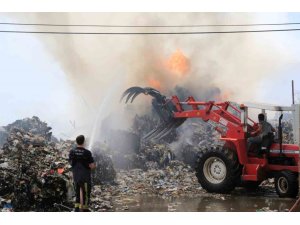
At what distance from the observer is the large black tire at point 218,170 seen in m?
9.62

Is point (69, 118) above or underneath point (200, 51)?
underneath

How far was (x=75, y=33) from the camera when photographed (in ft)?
33.1

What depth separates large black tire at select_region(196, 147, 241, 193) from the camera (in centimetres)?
962

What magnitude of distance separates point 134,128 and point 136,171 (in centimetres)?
114

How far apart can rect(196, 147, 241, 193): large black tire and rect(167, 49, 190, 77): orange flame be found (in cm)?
221

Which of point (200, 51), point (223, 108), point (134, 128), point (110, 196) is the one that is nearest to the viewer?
point (110, 196)

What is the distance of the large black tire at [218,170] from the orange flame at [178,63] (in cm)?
221

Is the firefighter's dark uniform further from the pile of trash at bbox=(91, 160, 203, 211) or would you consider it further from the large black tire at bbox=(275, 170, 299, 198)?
the large black tire at bbox=(275, 170, 299, 198)

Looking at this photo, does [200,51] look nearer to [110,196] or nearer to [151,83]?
[151,83]

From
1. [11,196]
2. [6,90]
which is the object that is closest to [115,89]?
[6,90]

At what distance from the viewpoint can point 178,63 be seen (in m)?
11.0

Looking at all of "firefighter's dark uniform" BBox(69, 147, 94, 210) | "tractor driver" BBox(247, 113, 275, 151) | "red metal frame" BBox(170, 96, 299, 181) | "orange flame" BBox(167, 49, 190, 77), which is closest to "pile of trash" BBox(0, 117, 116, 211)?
"firefighter's dark uniform" BBox(69, 147, 94, 210)

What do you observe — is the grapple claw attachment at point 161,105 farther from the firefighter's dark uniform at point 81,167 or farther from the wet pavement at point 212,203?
the firefighter's dark uniform at point 81,167
